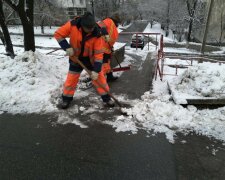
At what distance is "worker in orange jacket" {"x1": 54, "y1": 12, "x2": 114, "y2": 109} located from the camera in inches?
172

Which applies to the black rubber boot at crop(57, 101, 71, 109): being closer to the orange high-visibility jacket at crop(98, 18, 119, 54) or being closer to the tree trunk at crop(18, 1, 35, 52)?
the orange high-visibility jacket at crop(98, 18, 119, 54)

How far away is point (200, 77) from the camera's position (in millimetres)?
5070

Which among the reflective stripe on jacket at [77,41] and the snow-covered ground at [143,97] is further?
the reflective stripe on jacket at [77,41]

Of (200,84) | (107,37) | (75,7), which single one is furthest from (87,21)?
(75,7)

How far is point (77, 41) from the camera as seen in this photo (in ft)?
14.7

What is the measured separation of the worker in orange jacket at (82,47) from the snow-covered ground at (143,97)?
0.43 meters

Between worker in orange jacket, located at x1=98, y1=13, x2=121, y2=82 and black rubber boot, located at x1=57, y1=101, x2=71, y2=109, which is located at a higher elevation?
worker in orange jacket, located at x1=98, y1=13, x2=121, y2=82

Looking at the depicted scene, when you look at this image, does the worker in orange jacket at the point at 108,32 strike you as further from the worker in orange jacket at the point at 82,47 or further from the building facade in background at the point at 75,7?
the building facade in background at the point at 75,7

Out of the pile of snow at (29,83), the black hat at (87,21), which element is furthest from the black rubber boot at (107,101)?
the black hat at (87,21)

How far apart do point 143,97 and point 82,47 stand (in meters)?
1.79

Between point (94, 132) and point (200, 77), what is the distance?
259 centimetres

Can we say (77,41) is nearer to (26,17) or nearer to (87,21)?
(87,21)

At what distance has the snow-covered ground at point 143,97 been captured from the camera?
168 inches

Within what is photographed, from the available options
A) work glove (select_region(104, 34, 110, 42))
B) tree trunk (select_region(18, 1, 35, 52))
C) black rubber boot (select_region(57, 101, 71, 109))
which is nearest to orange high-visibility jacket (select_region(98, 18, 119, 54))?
work glove (select_region(104, 34, 110, 42))
